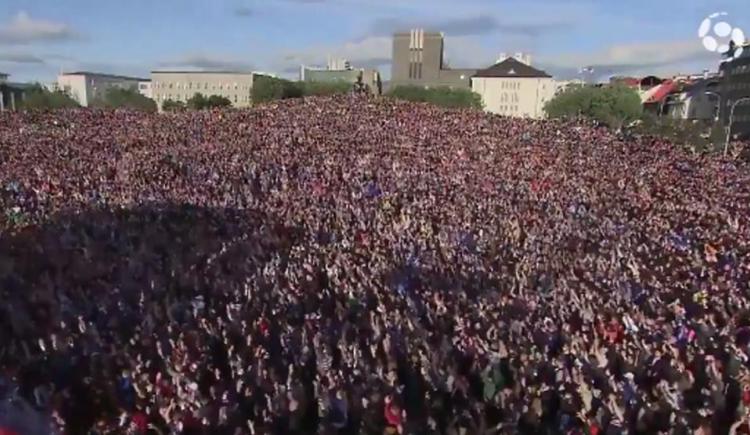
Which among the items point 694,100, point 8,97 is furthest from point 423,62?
point 8,97

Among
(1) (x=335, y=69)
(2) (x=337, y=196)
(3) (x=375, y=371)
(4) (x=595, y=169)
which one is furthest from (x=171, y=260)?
(1) (x=335, y=69)

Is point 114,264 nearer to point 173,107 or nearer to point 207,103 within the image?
point 173,107

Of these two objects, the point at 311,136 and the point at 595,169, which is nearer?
the point at 595,169

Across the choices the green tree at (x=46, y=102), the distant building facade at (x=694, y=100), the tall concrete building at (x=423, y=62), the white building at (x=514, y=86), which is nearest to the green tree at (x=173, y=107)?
the green tree at (x=46, y=102)

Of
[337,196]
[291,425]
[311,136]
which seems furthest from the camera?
[311,136]

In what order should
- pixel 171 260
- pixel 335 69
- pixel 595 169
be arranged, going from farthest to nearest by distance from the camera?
pixel 335 69
pixel 595 169
pixel 171 260

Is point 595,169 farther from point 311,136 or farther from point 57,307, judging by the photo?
point 57,307
